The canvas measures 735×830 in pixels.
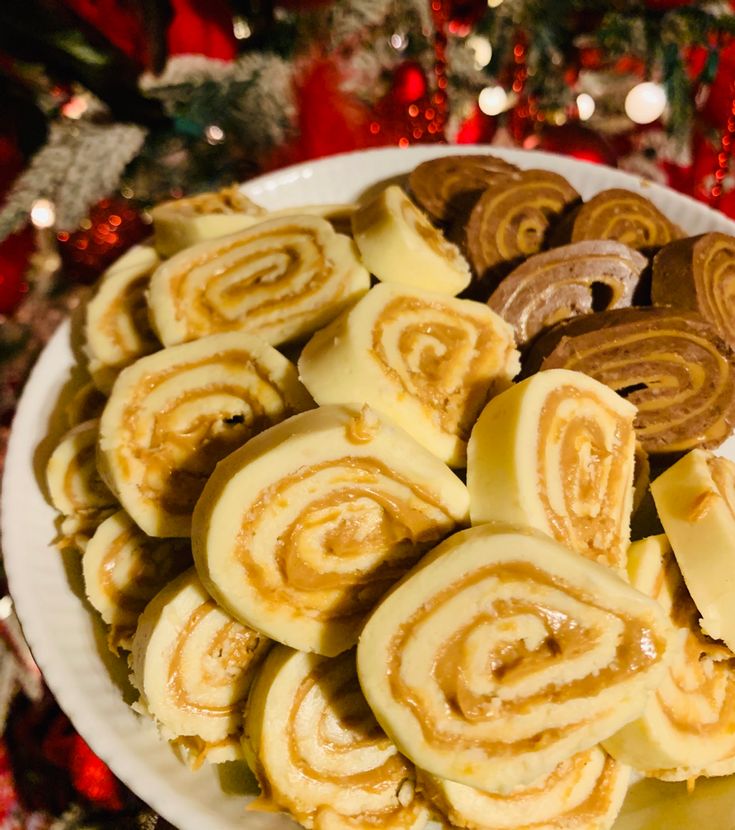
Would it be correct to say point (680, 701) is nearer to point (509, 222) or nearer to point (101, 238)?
point (509, 222)

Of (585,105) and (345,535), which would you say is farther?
(585,105)

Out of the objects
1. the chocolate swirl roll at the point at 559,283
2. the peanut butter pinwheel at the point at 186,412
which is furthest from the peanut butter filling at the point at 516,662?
the chocolate swirl roll at the point at 559,283

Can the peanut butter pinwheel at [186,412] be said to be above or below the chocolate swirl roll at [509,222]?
below

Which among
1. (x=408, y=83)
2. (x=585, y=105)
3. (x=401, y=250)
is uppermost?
(x=408, y=83)

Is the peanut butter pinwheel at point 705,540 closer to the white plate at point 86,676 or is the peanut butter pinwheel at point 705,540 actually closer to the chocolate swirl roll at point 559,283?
the white plate at point 86,676

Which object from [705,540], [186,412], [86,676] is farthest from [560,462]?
[86,676]

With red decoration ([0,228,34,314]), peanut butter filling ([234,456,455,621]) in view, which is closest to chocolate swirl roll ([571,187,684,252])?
peanut butter filling ([234,456,455,621])

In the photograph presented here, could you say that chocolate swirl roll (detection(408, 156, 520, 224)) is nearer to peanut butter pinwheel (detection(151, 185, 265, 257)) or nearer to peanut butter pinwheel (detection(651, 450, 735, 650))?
peanut butter pinwheel (detection(151, 185, 265, 257))
